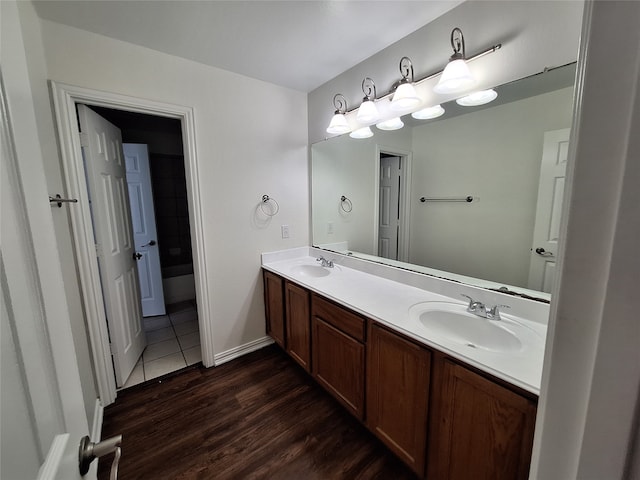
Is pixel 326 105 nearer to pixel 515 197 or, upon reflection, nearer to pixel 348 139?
pixel 348 139

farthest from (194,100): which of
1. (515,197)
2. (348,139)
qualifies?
(515,197)

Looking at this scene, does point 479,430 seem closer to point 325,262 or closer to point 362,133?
point 325,262

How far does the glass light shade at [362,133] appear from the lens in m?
1.97

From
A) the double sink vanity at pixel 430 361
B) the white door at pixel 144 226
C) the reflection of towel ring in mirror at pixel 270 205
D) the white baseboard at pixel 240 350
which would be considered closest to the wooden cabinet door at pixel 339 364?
the double sink vanity at pixel 430 361

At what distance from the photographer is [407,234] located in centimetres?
186

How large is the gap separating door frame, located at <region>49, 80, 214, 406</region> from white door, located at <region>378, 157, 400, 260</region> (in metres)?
1.43

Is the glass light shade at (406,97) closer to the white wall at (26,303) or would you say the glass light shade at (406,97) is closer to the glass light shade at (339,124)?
the glass light shade at (339,124)

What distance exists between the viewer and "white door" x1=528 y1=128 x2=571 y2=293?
1.14 metres

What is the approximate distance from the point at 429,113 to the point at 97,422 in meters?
2.77

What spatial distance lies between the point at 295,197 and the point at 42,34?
6.04 feet

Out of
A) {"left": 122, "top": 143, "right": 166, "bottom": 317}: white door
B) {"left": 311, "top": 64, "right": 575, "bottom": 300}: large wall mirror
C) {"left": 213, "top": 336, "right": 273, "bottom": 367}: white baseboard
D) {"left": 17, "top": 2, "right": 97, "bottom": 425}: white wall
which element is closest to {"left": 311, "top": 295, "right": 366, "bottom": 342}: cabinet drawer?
{"left": 311, "top": 64, "right": 575, "bottom": 300}: large wall mirror

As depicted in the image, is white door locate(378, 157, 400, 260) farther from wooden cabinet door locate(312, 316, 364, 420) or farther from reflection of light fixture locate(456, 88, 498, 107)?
wooden cabinet door locate(312, 316, 364, 420)

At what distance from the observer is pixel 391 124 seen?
5.84 feet

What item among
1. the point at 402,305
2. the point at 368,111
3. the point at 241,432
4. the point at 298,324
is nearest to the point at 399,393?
the point at 402,305
